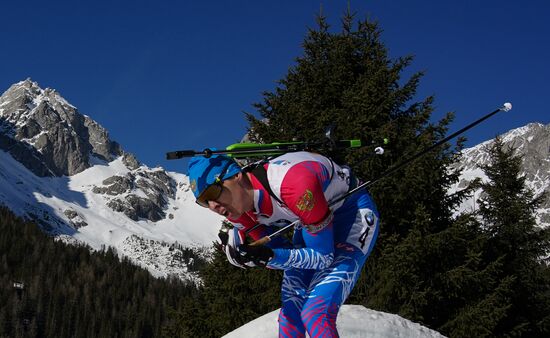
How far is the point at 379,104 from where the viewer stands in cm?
1391

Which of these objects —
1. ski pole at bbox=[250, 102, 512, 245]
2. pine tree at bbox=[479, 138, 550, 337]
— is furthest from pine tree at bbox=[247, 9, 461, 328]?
ski pole at bbox=[250, 102, 512, 245]

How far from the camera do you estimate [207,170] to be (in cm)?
450

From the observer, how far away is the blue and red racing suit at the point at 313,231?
4477mm

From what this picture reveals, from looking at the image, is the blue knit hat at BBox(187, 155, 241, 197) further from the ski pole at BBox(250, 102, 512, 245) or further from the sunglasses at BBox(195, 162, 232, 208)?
the ski pole at BBox(250, 102, 512, 245)

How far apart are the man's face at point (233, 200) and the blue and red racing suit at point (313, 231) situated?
0.37 feet

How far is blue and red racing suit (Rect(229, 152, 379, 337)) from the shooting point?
448 centimetres

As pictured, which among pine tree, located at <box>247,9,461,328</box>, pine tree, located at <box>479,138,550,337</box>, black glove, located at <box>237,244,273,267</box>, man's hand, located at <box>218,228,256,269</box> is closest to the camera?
black glove, located at <box>237,244,273,267</box>

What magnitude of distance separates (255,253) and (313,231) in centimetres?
57

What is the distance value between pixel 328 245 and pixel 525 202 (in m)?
20.1

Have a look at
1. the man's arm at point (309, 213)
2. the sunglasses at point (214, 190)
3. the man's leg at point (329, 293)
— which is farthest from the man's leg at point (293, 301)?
the sunglasses at point (214, 190)

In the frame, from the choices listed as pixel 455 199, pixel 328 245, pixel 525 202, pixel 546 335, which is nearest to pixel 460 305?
pixel 455 199

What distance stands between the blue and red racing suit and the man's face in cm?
11

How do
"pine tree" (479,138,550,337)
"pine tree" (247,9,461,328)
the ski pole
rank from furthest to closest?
"pine tree" (479,138,550,337) → "pine tree" (247,9,461,328) → the ski pole

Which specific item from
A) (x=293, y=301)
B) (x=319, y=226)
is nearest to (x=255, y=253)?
(x=319, y=226)
